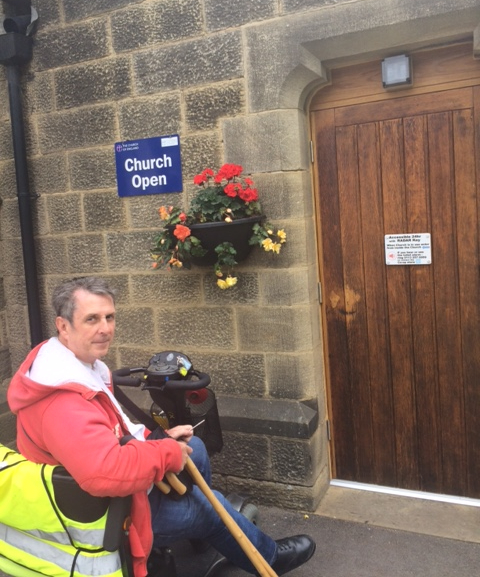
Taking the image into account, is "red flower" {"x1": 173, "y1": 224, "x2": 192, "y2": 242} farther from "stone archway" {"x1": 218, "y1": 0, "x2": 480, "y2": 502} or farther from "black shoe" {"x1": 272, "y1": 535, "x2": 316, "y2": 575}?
"black shoe" {"x1": 272, "y1": 535, "x2": 316, "y2": 575}

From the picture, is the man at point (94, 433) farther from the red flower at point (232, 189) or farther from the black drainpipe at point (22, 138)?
the black drainpipe at point (22, 138)

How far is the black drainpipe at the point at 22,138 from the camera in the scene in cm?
399

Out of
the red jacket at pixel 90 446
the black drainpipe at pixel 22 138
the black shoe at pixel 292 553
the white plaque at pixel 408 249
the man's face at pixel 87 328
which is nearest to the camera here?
the red jacket at pixel 90 446

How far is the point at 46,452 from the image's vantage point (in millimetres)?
2121

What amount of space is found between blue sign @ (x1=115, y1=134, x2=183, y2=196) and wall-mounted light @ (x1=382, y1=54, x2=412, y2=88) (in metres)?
1.26

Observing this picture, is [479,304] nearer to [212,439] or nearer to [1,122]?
[212,439]

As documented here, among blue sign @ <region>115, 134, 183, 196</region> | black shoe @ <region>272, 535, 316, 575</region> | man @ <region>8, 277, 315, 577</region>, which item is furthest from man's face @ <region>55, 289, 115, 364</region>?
blue sign @ <region>115, 134, 183, 196</region>

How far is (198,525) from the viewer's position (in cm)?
254

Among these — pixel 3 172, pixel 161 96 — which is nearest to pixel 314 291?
pixel 161 96

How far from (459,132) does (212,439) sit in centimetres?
209

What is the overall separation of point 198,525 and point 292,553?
0.57 meters

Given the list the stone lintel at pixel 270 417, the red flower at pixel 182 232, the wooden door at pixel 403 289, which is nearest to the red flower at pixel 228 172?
the red flower at pixel 182 232

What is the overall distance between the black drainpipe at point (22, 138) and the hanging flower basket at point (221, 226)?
121 cm

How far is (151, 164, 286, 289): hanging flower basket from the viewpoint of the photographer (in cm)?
331
